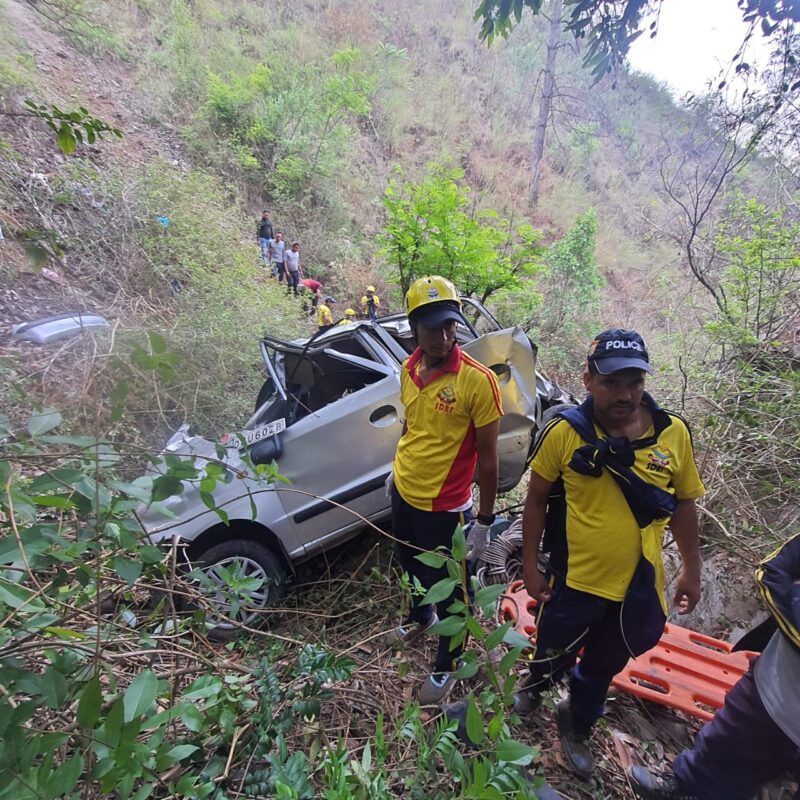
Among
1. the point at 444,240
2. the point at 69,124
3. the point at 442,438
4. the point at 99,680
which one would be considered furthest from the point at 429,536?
the point at 444,240

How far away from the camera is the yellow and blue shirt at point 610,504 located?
159 cm

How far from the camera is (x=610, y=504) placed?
164 centimetres

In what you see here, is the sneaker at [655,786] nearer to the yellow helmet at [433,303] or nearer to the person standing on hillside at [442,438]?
the person standing on hillside at [442,438]

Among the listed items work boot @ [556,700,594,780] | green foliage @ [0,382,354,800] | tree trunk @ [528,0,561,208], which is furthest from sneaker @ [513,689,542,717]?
tree trunk @ [528,0,561,208]

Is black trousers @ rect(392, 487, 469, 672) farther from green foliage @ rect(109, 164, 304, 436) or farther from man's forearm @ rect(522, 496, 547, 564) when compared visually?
green foliage @ rect(109, 164, 304, 436)

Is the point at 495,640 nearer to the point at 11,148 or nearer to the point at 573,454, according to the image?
the point at 573,454

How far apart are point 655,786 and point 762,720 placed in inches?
21.4

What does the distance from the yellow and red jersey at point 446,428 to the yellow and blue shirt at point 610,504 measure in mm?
331

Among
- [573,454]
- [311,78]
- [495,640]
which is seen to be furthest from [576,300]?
[495,640]

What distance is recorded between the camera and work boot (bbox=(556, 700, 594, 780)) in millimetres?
1819

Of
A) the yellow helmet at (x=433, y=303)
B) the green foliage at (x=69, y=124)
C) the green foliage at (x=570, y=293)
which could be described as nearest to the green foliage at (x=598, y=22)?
the yellow helmet at (x=433, y=303)

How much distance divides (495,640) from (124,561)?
2.67 feet

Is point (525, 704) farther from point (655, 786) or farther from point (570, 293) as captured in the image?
point (570, 293)

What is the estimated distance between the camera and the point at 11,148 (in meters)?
6.87
